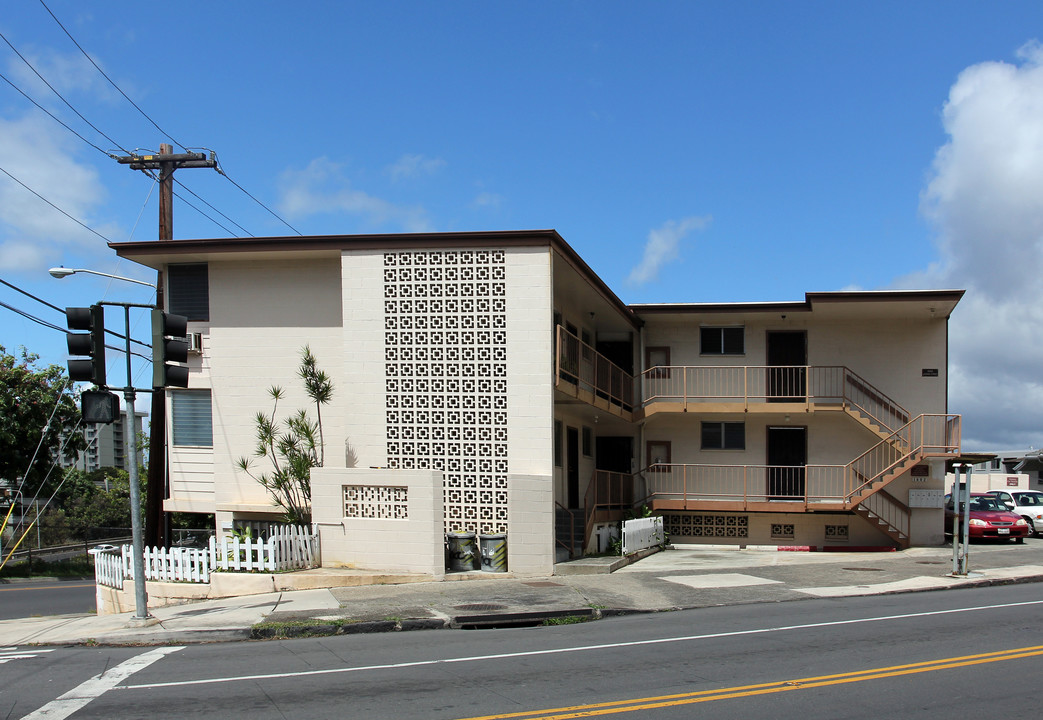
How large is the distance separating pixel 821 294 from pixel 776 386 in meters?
3.52

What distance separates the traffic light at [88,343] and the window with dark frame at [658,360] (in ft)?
53.7

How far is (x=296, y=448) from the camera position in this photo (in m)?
18.4

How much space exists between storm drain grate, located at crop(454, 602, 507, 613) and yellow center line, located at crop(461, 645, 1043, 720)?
5.53 metres

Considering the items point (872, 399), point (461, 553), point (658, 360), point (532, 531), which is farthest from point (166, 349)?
point (872, 399)

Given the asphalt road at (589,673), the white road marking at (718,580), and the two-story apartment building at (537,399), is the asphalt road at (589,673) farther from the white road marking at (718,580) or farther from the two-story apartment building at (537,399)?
the two-story apartment building at (537,399)

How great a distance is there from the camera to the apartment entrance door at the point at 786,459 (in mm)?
24766

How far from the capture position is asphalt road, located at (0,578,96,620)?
781 inches

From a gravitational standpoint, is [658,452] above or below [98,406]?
below

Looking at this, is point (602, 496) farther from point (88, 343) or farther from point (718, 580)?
point (88, 343)

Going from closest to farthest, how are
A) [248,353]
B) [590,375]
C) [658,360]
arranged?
1. [248,353]
2. [590,375]
3. [658,360]

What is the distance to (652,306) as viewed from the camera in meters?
24.8

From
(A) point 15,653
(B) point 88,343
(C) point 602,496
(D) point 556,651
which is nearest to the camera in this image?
(D) point 556,651

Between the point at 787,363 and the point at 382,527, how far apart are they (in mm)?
13866

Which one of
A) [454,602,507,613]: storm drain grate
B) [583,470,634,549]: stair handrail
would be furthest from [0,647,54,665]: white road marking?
[583,470,634,549]: stair handrail
